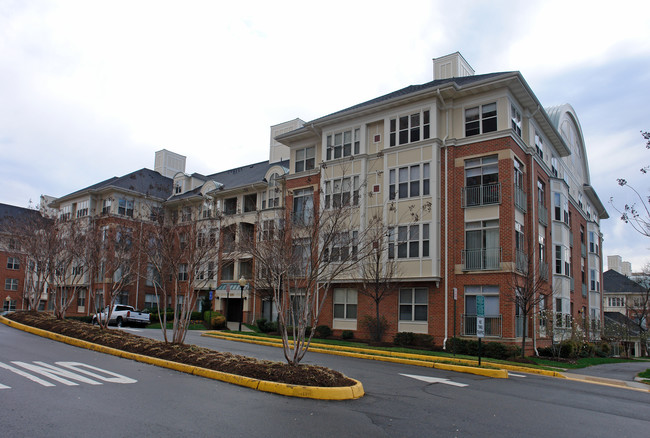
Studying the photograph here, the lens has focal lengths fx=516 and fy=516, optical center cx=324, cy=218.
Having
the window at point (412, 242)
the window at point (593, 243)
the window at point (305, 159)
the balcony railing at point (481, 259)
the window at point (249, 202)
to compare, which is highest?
Result: the window at point (305, 159)

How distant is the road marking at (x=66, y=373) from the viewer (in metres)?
10.1

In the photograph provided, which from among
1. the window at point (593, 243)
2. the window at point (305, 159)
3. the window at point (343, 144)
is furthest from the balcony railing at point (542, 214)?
the window at point (593, 243)

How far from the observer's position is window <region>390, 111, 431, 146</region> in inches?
1089

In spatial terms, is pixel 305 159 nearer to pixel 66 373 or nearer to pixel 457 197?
pixel 457 197

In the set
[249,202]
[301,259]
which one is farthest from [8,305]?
[301,259]

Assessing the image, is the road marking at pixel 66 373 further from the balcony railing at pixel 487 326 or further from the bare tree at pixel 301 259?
the balcony railing at pixel 487 326

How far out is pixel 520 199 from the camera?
2655 cm

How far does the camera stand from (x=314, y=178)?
3244cm

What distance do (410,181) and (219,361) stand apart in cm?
1826

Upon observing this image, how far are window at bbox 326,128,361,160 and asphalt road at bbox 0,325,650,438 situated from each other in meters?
19.0

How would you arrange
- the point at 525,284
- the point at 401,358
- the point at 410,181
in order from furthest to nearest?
1. the point at 410,181
2. the point at 525,284
3. the point at 401,358

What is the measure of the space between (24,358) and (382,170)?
65.9 ft

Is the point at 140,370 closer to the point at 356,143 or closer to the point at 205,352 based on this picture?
the point at 205,352

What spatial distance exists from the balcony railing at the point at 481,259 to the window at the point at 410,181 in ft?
12.6
